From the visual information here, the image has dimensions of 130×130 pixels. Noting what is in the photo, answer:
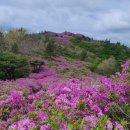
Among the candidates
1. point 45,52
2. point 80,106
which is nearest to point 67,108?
point 80,106

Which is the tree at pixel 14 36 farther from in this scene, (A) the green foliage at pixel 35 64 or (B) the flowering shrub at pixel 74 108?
(B) the flowering shrub at pixel 74 108

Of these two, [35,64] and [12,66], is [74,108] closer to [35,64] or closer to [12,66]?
[12,66]

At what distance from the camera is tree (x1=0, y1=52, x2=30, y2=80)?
91.4 feet

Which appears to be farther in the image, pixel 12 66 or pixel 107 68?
pixel 107 68

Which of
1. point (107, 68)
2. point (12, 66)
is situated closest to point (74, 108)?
point (12, 66)

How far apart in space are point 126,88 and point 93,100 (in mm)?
906

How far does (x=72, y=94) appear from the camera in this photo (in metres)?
7.11

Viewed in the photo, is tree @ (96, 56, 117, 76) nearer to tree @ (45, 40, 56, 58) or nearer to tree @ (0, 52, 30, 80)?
tree @ (45, 40, 56, 58)

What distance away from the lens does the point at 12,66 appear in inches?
1099

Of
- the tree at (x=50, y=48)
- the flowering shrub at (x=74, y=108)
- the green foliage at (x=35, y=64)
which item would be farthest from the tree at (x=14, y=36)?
the flowering shrub at (x=74, y=108)

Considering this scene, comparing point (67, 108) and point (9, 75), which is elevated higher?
point (67, 108)

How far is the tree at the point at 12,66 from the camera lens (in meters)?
27.8

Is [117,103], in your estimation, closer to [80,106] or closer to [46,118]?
[80,106]

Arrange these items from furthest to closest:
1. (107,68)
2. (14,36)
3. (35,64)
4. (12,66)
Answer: (14,36) < (107,68) < (35,64) < (12,66)
